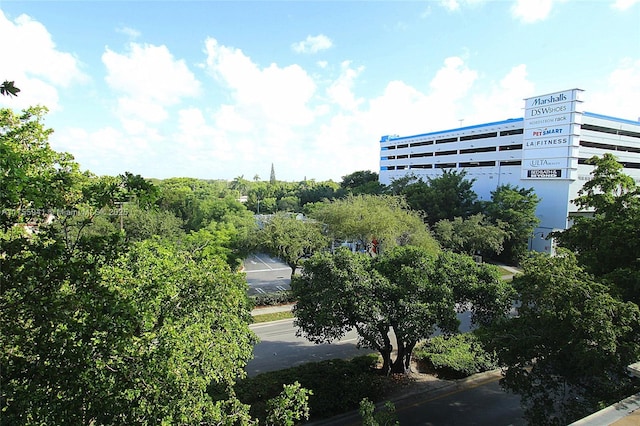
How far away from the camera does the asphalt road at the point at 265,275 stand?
86.6 ft

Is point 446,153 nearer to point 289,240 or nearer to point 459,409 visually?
point 289,240

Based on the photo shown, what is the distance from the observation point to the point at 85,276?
14.4 ft

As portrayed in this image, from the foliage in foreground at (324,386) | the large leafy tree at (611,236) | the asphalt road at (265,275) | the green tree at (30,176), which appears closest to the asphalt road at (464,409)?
the foliage in foreground at (324,386)

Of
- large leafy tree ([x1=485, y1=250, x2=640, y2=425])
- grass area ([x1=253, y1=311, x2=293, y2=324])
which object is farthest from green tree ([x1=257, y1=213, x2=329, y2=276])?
large leafy tree ([x1=485, y1=250, x2=640, y2=425])

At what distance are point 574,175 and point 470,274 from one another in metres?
30.0

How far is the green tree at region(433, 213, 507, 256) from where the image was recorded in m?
30.5

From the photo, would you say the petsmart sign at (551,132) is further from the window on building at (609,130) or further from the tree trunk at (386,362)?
the tree trunk at (386,362)

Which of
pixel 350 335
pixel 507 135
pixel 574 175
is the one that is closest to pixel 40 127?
pixel 350 335

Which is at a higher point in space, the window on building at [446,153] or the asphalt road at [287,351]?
the window on building at [446,153]

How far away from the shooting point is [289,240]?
23.1m

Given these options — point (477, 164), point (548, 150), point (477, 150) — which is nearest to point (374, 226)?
point (548, 150)

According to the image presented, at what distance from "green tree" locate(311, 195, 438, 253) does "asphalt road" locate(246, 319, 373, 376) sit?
7.34 meters

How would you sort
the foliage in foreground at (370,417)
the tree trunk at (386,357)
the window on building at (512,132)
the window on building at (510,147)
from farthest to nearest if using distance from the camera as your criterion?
the window on building at (510,147) < the window on building at (512,132) < the tree trunk at (386,357) < the foliage in foreground at (370,417)

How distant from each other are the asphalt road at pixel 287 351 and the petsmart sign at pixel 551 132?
2906 centimetres
